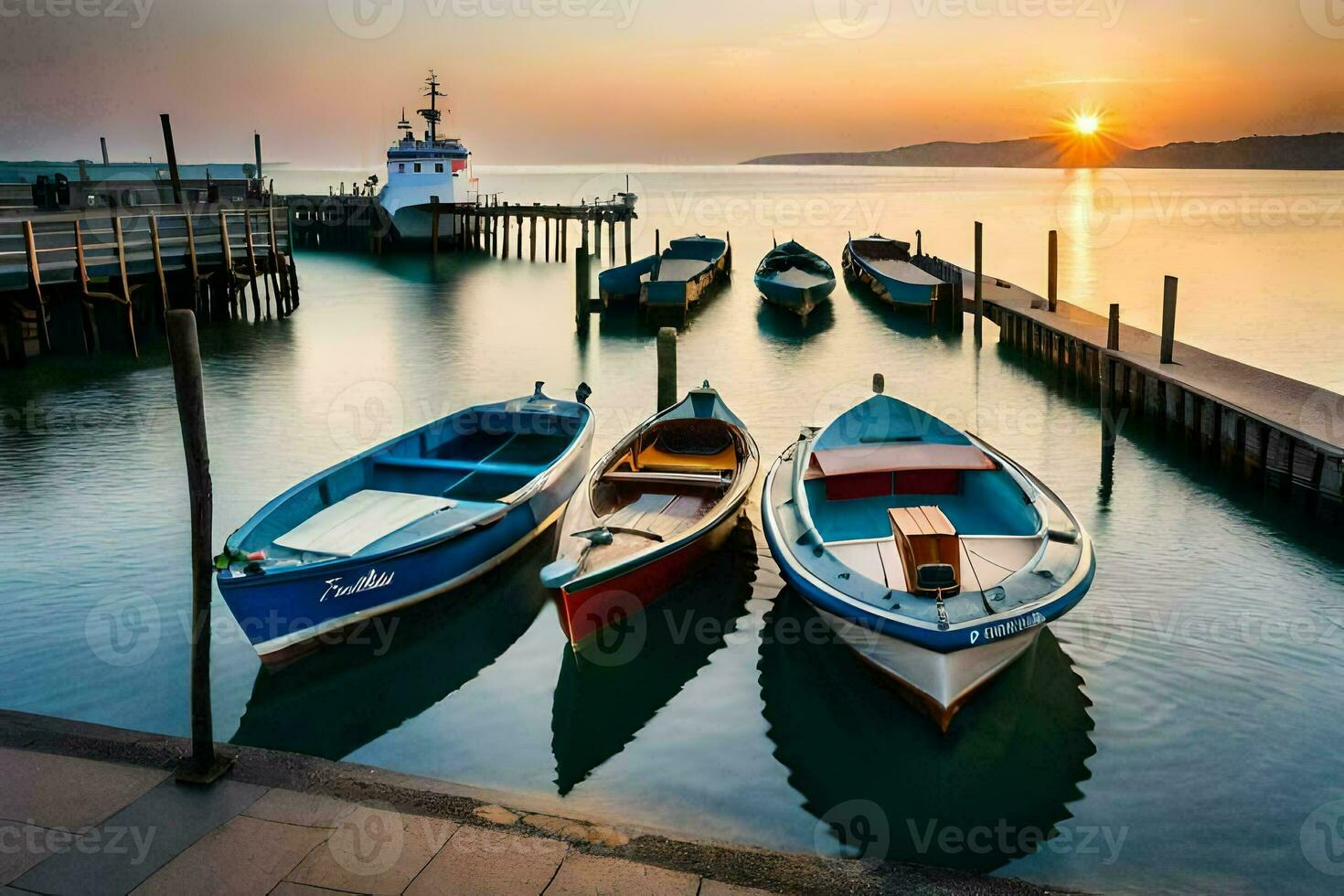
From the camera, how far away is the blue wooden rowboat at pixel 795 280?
1363 inches

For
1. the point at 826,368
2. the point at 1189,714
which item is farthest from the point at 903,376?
the point at 1189,714

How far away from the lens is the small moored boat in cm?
905

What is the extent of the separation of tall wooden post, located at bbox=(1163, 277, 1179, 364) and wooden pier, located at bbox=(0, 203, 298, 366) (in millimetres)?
21433

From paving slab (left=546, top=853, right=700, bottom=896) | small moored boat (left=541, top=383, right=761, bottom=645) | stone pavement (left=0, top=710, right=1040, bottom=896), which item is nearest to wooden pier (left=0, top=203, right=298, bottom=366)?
small moored boat (left=541, top=383, right=761, bottom=645)

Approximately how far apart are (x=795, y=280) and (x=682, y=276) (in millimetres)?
3916

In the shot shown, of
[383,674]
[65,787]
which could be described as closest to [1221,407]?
[383,674]

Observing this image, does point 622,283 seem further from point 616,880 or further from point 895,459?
point 616,880

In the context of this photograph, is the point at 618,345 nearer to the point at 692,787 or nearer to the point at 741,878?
the point at 692,787

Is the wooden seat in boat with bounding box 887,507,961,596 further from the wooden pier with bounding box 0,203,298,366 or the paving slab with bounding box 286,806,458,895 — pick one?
the wooden pier with bounding box 0,203,298,366

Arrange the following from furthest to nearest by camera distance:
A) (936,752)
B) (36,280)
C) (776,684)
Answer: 1. (36,280)
2. (776,684)
3. (936,752)

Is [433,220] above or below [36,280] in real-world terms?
above

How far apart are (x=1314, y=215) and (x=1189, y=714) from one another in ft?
319

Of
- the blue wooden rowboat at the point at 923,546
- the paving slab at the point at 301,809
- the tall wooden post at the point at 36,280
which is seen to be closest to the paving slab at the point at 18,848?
the paving slab at the point at 301,809

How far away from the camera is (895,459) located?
11.0 m
